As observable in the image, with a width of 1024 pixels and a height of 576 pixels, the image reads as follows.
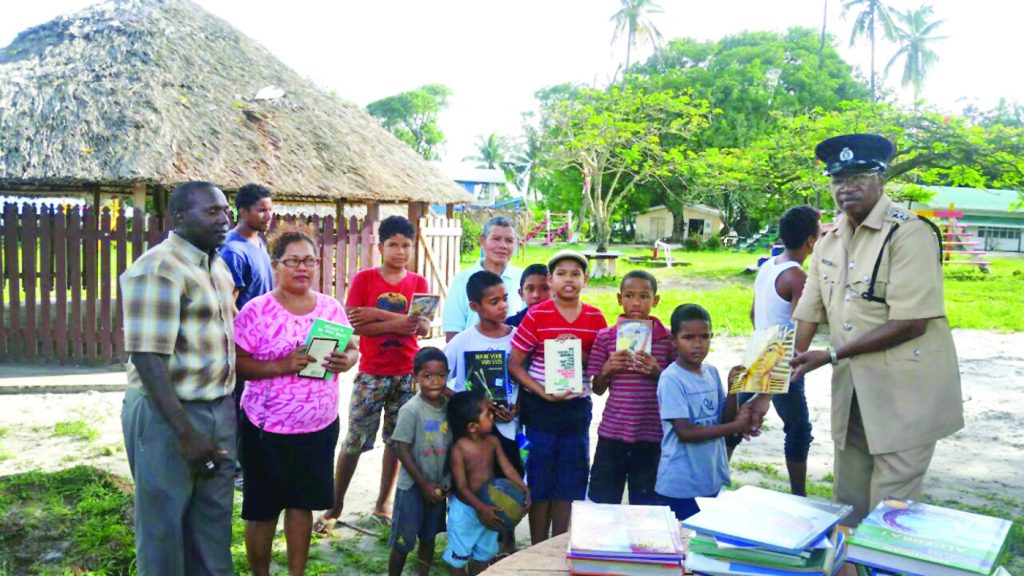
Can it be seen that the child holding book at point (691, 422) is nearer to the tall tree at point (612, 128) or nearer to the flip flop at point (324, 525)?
the flip flop at point (324, 525)

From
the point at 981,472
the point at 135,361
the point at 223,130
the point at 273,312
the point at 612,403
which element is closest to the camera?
the point at 135,361

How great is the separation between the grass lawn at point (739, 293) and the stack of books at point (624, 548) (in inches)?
425

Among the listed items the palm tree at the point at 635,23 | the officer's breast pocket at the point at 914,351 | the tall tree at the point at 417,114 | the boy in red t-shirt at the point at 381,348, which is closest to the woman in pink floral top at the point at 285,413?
the boy in red t-shirt at the point at 381,348

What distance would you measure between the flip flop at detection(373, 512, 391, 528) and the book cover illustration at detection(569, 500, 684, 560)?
2.63m

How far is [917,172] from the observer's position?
17.7 m

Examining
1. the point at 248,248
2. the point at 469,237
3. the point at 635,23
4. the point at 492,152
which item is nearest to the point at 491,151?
the point at 492,152

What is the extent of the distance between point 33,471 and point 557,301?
13.0 ft

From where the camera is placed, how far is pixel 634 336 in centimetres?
379

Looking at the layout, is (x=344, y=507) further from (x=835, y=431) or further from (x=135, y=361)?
(x=835, y=431)

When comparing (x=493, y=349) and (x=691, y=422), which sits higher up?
(x=493, y=349)

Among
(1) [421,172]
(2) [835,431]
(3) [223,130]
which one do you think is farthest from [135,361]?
(1) [421,172]

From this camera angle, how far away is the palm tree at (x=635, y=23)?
46.9m

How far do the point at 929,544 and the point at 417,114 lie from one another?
65.1 meters

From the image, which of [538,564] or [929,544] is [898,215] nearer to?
[929,544]
